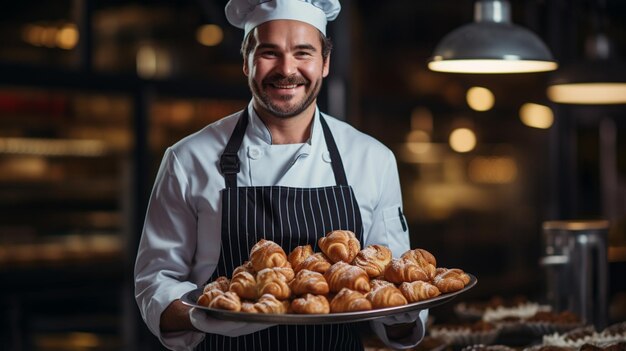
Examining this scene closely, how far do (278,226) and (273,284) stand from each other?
1.24ft

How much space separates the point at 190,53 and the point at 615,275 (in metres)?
3.01

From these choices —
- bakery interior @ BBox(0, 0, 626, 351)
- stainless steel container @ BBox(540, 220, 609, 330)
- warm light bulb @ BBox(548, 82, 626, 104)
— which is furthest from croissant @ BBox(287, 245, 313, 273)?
warm light bulb @ BBox(548, 82, 626, 104)

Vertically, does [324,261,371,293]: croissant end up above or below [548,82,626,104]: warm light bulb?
below

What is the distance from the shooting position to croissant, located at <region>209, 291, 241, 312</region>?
6.09ft

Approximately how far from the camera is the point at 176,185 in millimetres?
2350

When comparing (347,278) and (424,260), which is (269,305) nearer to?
(347,278)

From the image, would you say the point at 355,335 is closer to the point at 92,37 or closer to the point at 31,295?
the point at 92,37

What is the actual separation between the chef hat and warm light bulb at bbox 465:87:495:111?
5038mm

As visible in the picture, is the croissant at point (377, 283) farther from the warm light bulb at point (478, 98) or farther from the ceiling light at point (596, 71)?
the warm light bulb at point (478, 98)

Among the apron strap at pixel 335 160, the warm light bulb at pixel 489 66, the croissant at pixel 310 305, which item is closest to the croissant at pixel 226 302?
the croissant at pixel 310 305

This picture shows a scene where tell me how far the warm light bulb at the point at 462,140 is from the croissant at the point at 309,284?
20.0 feet

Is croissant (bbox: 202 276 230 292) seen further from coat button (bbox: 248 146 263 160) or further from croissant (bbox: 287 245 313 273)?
coat button (bbox: 248 146 263 160)

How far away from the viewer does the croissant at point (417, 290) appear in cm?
197

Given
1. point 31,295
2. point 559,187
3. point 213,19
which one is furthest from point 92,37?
point 559,187
